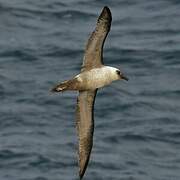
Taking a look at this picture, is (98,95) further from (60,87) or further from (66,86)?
(60,87)

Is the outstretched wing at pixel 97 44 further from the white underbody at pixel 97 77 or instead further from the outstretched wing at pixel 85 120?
the outstretched wing at pixel 85 120

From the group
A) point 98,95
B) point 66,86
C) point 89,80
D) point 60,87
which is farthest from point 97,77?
point 98,95

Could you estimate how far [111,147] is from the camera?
25.3 m

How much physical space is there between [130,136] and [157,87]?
98.8 inches

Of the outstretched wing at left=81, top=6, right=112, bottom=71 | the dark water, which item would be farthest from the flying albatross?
the dark water

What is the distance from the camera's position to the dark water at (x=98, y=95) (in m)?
24.6

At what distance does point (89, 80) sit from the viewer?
18.2m

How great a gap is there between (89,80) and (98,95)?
29.8ft

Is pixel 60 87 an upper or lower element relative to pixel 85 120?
upper

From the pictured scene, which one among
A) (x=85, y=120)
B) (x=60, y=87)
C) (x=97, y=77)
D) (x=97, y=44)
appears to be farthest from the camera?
(x=85, y=120)

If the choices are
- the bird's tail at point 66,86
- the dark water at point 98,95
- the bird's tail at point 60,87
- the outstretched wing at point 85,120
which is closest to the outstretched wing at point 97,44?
the bird's tail at point 66,86

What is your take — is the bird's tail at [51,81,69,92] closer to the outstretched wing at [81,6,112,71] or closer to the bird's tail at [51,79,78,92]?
the bird's tail at [51,79,78,92]

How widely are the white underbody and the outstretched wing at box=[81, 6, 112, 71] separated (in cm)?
16

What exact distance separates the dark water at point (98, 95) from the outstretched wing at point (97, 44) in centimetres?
604
